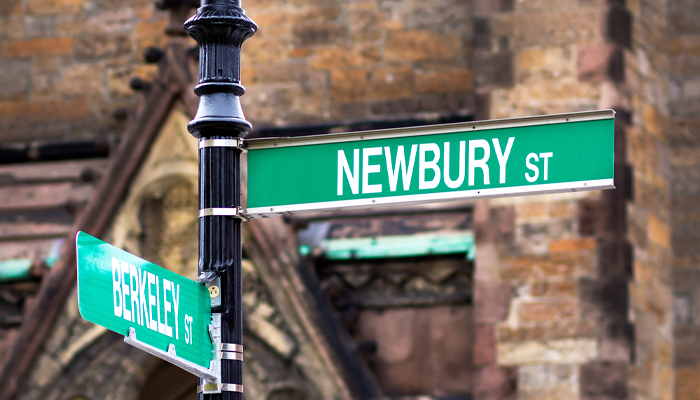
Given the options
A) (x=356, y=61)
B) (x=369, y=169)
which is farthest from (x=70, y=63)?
(x=369, y=169)

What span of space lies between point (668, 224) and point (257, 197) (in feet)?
17.8

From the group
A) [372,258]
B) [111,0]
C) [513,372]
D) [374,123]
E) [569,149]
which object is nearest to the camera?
[569,149]

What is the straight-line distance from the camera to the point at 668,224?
9.04 meters

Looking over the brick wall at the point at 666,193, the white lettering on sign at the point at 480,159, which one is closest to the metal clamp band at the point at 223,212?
the white lettering on sign at the point at 480,159

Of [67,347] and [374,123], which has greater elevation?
[374,123]

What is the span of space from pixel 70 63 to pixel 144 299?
7.06 metres

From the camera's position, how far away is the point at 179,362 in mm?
3861

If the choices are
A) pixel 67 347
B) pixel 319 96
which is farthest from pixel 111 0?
pixel 67 347

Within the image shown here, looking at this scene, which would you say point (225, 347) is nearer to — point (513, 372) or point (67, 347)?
point (513, 372)

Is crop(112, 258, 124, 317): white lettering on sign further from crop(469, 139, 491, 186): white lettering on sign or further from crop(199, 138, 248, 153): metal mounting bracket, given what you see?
crop(469, 139, 491, 186): white lettering on sign

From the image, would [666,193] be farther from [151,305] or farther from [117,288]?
[117,288]

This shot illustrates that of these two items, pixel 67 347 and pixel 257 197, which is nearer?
pixel 257 197

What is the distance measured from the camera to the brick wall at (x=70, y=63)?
1043cm

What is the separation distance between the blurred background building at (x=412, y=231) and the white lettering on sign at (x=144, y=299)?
171 inches
